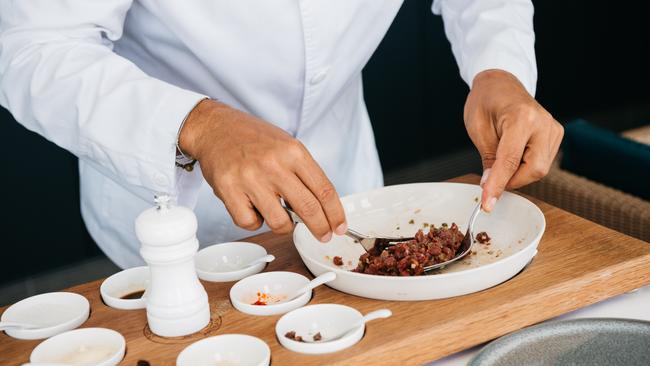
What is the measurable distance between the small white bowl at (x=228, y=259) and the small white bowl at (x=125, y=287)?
91 millimetres

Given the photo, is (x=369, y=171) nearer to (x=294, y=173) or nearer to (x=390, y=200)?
(x=390, y=200)

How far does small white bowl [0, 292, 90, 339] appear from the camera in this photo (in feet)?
3.67

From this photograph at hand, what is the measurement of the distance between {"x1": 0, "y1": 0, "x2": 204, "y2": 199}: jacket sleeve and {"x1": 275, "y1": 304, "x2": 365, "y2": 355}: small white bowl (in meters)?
0.33

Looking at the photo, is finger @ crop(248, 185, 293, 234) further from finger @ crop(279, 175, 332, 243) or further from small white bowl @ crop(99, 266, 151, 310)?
small white bowl @ crop(99, 266, 151, 310)

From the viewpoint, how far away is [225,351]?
3.34 ft

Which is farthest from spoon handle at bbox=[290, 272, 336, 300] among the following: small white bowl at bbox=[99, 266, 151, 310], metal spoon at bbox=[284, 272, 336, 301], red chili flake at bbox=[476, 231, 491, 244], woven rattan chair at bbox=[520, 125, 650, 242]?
woven rattan chair at bbox=[520, 125, 650, 242]

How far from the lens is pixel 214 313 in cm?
116

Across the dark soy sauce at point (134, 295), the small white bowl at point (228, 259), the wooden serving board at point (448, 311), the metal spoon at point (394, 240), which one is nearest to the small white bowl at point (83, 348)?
the wooden serving board at point (448, 311)

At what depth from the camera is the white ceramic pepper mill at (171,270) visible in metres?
1.03

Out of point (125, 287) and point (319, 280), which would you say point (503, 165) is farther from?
point (125, 287)

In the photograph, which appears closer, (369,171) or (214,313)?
(214,313)

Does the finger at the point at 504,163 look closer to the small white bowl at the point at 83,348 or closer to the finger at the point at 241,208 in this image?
the finger at the point at 241,208

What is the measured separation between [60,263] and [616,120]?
10.5ft

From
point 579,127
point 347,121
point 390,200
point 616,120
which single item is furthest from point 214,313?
point 616,120
